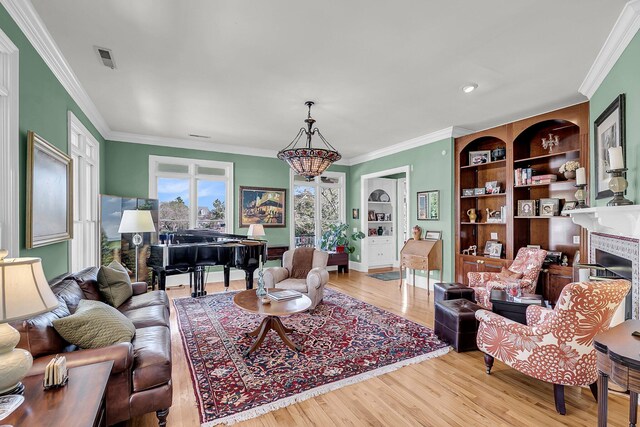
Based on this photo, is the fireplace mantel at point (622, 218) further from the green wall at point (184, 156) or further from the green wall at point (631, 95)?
the green wall at point (184, 156)

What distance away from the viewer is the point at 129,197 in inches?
221

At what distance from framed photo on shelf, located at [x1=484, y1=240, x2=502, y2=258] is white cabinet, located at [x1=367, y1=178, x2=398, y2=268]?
303cm

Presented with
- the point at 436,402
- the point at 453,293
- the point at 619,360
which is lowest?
the point at 436,402

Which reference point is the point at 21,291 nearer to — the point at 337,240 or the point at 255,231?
the point at 255,231

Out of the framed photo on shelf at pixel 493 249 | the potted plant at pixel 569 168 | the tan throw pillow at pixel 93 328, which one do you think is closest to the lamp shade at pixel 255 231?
the tan throw pillow at pixel 93 328

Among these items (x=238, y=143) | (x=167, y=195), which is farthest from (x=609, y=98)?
(x=167, y=195)

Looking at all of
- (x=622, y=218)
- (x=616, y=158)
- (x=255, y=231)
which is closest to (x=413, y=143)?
(x=255, y=231)

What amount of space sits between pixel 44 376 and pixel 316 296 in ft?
10.2

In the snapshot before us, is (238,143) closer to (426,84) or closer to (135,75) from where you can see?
(135,75)

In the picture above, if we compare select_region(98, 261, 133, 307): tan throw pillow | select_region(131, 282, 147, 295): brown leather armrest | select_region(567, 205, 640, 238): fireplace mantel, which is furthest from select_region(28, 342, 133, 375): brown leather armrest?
select_region(567, 205, 640, 238): fireplace mantel

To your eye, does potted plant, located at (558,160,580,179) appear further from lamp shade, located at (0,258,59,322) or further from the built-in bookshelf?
lamp shade, located at (0,258,59,322)

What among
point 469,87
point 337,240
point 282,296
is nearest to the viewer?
point 282,296

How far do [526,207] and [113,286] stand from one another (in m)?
5.50

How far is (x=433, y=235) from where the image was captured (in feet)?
18.8
